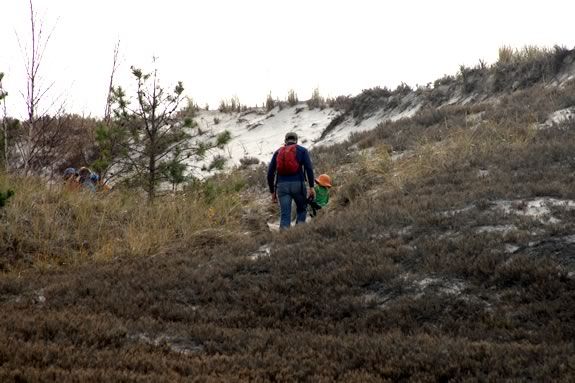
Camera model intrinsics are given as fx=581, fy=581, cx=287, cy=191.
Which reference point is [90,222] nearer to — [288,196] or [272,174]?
[272,174]

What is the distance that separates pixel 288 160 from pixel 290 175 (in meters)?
0.29

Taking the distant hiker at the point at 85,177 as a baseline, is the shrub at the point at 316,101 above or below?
above

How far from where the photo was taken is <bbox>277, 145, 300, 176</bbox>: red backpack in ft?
32.8

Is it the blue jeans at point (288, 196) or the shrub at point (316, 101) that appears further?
the shrub at point (316, 101)

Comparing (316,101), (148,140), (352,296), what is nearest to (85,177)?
(148,140)

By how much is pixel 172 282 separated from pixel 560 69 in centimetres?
1570

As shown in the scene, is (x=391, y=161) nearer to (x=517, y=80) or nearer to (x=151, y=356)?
Result: (x=517, y=80)

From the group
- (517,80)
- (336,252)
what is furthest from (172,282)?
(517,80)

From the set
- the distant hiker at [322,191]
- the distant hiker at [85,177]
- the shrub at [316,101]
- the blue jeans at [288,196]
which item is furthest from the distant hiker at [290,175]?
the shrub at [316,101]

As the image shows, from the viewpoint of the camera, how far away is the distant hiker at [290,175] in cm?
1002

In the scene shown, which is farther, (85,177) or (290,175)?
(85,177)

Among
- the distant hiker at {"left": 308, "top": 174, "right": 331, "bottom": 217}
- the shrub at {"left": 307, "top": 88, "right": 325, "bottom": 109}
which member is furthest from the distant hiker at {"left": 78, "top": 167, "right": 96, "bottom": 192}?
the shrub at {"left": 307, "top": 88, "right": 325, "bottom": 109}

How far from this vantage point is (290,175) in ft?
33.3

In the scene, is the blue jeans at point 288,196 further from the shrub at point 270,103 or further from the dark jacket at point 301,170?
the shrub at point 270,103
